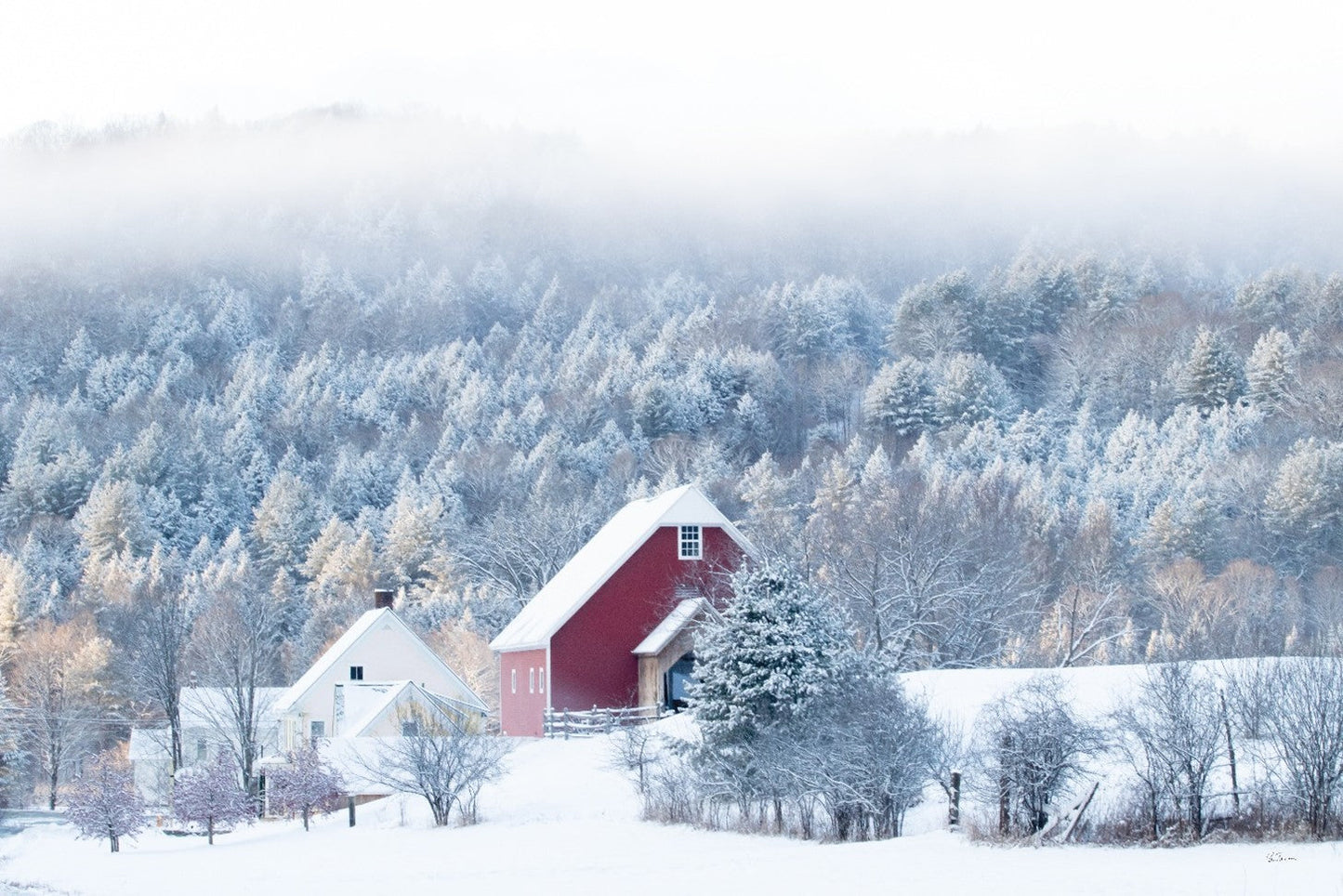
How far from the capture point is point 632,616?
48812 mm

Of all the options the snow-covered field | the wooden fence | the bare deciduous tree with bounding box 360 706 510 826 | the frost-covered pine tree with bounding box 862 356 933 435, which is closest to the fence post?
the snow-covered field

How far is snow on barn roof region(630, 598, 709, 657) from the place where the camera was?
153 ft

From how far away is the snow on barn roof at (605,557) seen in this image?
4847cm

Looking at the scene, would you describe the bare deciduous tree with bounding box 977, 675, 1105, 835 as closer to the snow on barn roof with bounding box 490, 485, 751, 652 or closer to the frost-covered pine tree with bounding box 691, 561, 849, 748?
the frost-covered pine tree with bounding box 691, 561, 849, 748

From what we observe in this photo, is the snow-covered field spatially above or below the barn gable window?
below

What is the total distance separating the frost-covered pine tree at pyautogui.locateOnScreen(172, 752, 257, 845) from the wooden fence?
9120 millimetres

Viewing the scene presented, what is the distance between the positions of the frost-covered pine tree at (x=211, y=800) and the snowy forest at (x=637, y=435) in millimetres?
10047

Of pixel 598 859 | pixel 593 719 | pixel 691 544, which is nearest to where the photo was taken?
pixel 598 859

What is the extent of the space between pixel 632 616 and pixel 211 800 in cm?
1419

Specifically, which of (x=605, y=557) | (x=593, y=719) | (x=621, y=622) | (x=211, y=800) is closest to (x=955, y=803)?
(x=211, y=800)

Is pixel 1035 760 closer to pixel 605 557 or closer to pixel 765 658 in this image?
pixel 765 658

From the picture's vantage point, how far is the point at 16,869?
36000mm

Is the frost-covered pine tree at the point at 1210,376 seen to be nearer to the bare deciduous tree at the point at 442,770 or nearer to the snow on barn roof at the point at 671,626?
the snow on barn roof at the point at 671,626

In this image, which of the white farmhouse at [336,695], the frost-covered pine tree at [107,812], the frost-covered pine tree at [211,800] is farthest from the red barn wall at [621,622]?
the frost-covered pine tree at [107,812]
